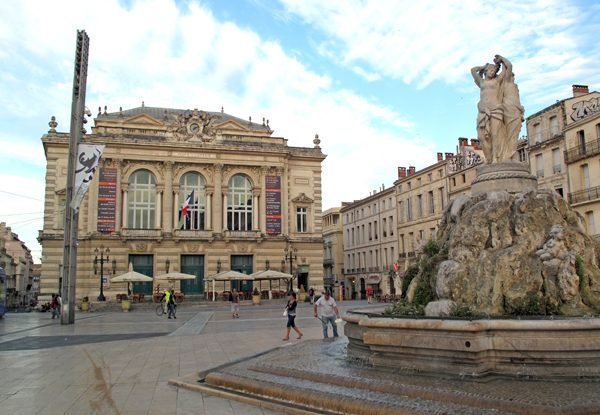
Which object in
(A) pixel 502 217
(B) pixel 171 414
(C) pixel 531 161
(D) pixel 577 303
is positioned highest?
(C) pixel 531 161

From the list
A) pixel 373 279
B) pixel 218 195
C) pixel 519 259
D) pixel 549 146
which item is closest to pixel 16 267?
pixel 218 195

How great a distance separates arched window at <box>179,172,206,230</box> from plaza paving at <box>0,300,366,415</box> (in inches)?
1118

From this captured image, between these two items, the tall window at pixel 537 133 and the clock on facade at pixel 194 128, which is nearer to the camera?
the tall window at pixel 537 133

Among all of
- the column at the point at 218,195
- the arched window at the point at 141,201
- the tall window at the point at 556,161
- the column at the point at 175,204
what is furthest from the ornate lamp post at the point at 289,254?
the tall window at the point at 556,161

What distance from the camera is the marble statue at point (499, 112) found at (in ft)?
42.9

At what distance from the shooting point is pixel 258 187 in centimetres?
5097

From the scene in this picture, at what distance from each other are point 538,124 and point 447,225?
33.0 meters

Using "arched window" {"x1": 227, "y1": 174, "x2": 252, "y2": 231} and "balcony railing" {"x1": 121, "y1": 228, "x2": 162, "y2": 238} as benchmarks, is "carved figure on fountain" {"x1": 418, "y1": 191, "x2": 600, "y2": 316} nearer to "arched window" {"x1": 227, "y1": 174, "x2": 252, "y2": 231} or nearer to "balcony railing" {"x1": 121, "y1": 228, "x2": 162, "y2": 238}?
"balcony railing" {"x1": 121, "y1": 228, "x2": 162, "y2": 238}

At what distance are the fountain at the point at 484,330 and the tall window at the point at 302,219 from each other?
3854cm

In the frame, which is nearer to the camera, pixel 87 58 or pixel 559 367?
pixel 559 367

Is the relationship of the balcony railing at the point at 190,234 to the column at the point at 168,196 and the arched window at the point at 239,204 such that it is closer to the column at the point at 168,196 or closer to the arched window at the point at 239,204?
the column at the point at 168,196

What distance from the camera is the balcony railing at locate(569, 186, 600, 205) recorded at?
3536cm

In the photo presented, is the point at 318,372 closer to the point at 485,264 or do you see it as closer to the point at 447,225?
the point at 485,264

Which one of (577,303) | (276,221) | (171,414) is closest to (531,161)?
(276,221)
